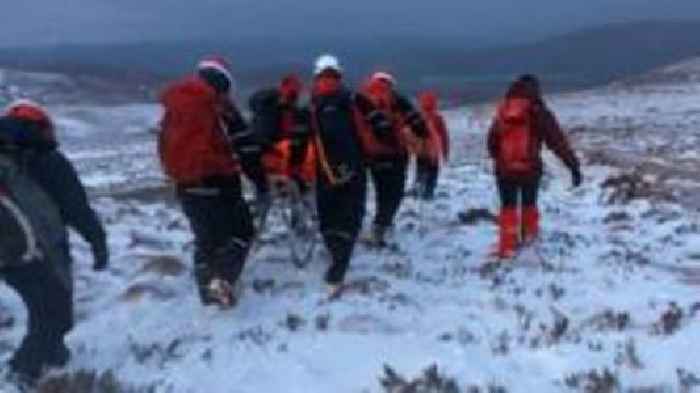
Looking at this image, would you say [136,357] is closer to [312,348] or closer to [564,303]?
[312,348]

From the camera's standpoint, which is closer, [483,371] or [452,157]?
[483,371]

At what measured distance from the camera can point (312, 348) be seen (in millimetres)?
12070

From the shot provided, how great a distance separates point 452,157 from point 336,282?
91.0ft

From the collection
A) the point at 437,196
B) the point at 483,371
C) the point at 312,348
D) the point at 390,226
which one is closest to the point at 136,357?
the point at 312,348

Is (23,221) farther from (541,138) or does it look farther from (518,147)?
(541,138)

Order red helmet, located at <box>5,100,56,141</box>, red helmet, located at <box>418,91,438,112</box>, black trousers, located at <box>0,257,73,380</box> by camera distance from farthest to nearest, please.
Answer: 1. red helmet, located at <box>418,91,438,112</box>
2. red helmet, located at <box>5,100,56,141</box>
3. black trousers, located at <box>0,257,73,380</box>

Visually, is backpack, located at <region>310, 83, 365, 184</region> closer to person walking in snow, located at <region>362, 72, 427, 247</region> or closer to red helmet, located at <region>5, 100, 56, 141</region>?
person walking in snow, located at <region>362, 72, 427, 247</region>

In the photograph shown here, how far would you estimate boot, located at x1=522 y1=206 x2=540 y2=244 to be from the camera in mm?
17125

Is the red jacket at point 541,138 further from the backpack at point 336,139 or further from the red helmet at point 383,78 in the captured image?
the backpack at point 336,139

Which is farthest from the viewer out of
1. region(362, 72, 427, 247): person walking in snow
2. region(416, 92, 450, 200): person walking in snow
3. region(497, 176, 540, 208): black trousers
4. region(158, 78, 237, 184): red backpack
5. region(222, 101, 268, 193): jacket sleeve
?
region(416, 92, 450, 200): person walking in snow

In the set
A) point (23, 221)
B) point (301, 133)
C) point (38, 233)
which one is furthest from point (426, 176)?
point (23, 221)

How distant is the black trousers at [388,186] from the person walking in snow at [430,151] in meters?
1.19

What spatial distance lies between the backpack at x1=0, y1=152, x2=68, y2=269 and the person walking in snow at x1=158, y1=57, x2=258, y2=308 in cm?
185

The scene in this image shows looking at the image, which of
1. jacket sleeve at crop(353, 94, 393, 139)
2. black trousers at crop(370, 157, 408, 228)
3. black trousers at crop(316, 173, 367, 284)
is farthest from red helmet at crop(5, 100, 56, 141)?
black trousers at crop(370, 157, 408, 228)
